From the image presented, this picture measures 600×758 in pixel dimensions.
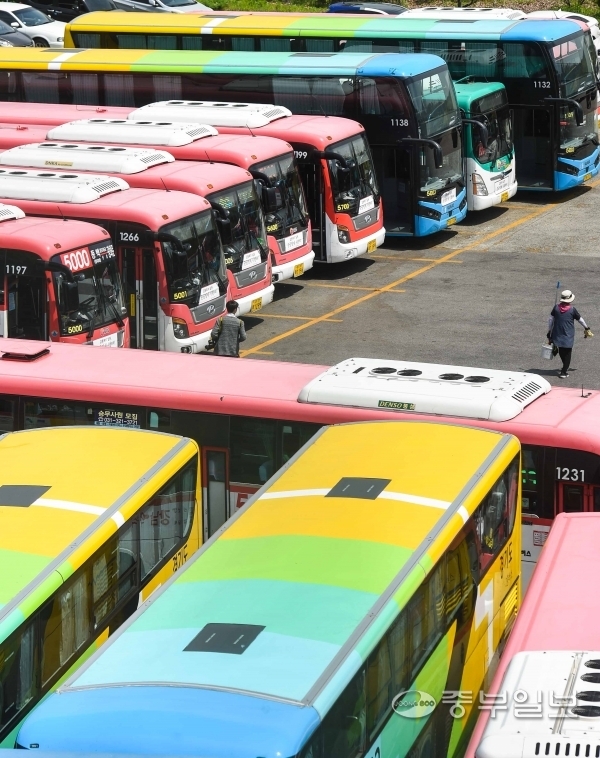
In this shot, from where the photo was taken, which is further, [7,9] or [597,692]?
[7,9]

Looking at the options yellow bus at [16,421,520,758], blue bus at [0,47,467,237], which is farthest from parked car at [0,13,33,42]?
yellow bus at [16,421,520,758]

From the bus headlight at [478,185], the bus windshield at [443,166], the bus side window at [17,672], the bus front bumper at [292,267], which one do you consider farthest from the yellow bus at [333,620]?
A: the bus headlight at [478,185]

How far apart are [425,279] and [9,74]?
10.1 metres

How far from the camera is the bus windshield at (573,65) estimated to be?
86.2 feet

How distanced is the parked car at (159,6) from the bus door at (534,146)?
13.8 meters

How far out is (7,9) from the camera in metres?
37.5

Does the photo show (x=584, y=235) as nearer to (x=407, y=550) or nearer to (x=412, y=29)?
(x=412, y=29)

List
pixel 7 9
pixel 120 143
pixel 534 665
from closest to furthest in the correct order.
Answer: pixel 534 665 → pixel 120 143 → pixel 7 9

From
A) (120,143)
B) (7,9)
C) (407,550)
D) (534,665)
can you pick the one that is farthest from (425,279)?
(7,9)

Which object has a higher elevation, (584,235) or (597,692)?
(597,692)

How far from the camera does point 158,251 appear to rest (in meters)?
17.5

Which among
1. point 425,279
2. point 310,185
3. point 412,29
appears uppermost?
point 412,29

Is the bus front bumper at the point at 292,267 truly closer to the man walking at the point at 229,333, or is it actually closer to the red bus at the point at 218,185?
the red bus at the point at 218,185

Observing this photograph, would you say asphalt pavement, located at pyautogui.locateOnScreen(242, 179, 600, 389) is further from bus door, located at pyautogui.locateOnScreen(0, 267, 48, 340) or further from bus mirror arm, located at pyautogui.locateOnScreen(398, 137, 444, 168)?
bus door, located at pyautogui.locateOnScreen(0, 267, 48, 340)
